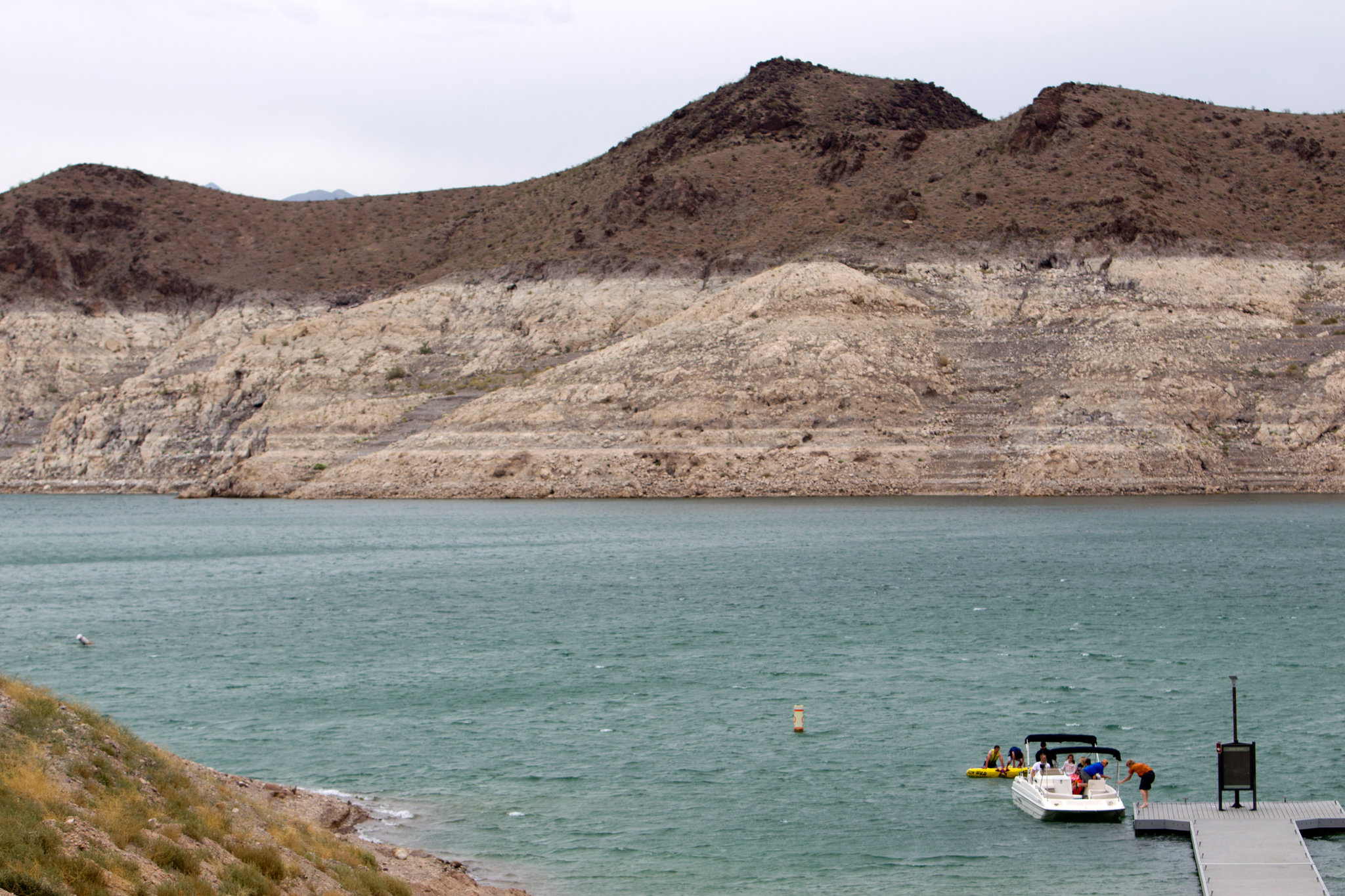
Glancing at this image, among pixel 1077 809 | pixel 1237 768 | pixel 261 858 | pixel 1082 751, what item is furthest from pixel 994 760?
pixel 261 858

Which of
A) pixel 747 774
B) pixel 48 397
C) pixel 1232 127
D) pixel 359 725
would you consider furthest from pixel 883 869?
pixel 48 397

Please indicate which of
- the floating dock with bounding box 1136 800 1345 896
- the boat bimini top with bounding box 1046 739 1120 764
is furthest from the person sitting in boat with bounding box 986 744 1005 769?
the floating dock with bounding box 1136 800 1345 896

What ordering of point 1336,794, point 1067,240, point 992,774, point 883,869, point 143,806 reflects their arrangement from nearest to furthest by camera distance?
point 143,806 → point 883,869 → point 1336,794 → point 992,774 → point 1067,240

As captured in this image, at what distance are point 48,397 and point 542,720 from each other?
129 meters

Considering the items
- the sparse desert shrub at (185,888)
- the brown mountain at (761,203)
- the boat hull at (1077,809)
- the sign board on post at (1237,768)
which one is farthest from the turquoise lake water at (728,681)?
the brown mountain at (761,203)

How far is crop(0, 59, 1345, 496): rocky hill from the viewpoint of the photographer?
9831 centimetres

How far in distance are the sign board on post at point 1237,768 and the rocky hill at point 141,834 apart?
42.4ft

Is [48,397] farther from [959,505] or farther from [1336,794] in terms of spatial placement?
[1336,794]

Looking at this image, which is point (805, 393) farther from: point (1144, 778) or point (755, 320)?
point (1144, 778)

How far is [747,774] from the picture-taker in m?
28.0

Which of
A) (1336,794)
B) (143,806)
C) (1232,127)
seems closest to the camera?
(143,806)

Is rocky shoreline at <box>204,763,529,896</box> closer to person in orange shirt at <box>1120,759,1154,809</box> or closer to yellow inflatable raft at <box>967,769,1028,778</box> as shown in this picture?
yellow inflatable raft at <box>967,769,1028,778</box>

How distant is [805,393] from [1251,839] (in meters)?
78.3

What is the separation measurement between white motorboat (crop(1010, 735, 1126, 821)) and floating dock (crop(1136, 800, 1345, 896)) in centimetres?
71
